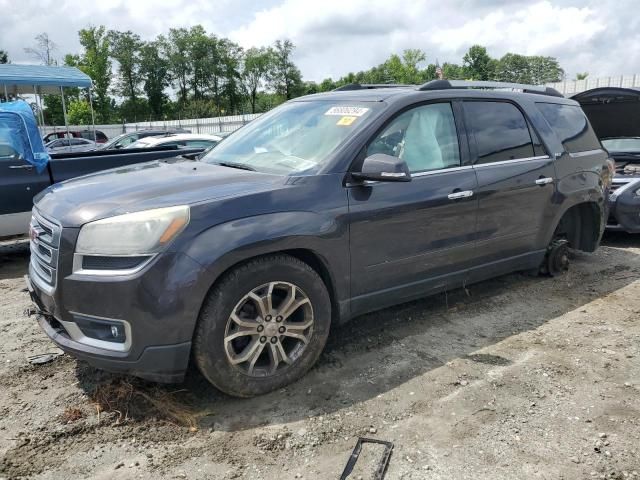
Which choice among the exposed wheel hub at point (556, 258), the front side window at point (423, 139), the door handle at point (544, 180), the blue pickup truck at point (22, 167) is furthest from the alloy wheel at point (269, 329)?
the blue pickup truck at point (22, 167)

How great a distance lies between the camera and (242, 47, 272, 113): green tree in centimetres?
8631

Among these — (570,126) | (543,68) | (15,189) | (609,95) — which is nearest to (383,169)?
(570,126)

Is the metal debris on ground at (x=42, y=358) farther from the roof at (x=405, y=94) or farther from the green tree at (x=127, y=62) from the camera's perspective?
the green tree at (x=127, y=62)

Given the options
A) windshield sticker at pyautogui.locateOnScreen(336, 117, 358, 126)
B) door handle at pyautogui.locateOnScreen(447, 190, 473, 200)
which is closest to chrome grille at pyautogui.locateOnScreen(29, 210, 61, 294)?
windshield sticker at pyautogui.locateOnScreen(336, 117, 358, 126)

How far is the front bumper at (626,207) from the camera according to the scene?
654 cm

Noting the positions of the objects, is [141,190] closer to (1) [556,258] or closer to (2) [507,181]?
(2) [507,181]

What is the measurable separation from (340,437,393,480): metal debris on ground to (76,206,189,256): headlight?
1433 millimetres

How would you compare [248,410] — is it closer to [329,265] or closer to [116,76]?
[329,265]

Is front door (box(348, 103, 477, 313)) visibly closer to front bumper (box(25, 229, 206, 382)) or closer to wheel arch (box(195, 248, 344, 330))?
wheel arch (box(195, 248, 344, 330))

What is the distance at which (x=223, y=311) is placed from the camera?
2.91m

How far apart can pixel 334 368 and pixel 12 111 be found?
5.59 m

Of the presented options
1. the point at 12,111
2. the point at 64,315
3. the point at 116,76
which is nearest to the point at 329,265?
the point at 64,315

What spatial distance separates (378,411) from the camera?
3057 millimetres

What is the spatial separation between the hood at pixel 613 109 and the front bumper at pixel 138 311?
6945 millimetres
